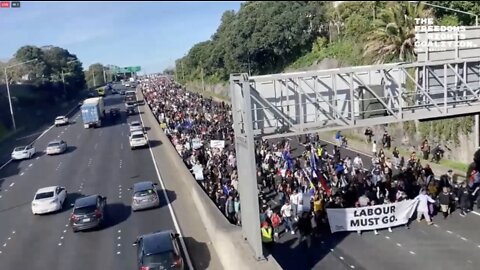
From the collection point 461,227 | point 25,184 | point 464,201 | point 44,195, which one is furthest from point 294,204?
point 25,184

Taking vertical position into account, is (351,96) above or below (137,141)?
above

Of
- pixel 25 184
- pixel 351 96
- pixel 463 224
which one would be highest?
pixel 351 96

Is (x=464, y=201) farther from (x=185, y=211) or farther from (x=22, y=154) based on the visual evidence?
(x=22, y=154)

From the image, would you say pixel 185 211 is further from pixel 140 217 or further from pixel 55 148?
pixel 55 148

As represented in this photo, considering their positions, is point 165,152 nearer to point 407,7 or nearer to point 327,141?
point 327,141

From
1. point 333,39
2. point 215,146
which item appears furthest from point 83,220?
point 333,39

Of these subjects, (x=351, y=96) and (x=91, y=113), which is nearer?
(x=351, y=96)

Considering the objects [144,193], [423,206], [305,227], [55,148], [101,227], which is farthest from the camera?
[55,148]

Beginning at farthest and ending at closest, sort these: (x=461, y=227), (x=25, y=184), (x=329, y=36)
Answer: (x=329, y=36) → (x=25, y=184) → (x=461, y=227)
